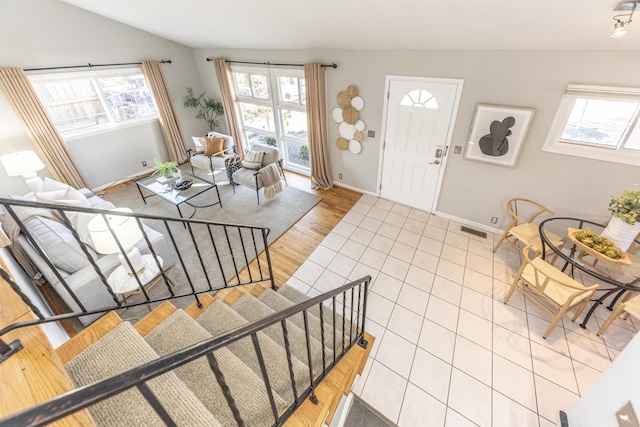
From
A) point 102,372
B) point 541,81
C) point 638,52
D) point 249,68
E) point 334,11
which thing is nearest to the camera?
point 102,372

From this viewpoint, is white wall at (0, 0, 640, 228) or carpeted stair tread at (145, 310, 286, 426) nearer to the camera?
carpeted stair tread at (145, 310, 286, 426)

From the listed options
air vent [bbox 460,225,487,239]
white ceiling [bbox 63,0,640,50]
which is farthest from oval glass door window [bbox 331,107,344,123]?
air vent [bbox 460,225,487,239]

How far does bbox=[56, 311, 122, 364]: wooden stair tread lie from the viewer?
141 cm

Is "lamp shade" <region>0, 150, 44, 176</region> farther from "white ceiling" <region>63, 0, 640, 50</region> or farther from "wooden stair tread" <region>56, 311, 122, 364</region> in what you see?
"wooden stair tread" <region>56, 311, 122, 364</region>

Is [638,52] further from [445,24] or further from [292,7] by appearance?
[292,7]

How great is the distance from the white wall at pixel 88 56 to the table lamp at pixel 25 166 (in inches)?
22.6

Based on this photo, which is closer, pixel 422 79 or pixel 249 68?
pixel 422 79

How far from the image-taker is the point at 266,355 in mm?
1728

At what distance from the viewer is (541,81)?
3035 mm

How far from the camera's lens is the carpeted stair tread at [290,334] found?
1.88m

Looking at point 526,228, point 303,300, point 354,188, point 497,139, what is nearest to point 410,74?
point 497,139

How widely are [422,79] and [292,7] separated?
1912 mm

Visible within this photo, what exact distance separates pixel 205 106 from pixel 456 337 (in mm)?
6765

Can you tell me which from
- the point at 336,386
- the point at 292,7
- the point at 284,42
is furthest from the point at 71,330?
the point at 284,42
